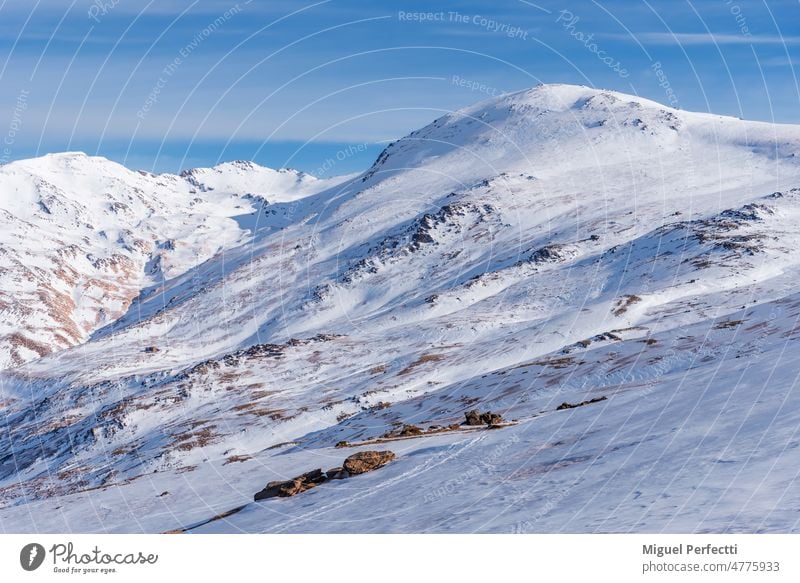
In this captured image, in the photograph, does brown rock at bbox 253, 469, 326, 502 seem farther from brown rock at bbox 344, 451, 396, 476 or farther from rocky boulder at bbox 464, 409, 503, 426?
rocky boulder at bbox 464, 409, 503, 426

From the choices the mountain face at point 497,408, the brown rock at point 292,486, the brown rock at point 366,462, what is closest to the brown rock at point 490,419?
the mountain face at point 497,408

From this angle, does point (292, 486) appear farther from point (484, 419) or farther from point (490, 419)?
point (484, 419)

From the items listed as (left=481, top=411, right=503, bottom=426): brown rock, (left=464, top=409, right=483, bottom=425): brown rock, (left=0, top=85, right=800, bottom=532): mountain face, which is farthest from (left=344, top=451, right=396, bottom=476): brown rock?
(left=464, top=409, right=483, bottom=425): brown rock

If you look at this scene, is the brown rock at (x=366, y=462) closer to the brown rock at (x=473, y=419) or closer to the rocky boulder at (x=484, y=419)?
the rocky boulder at (x=484, y=419)

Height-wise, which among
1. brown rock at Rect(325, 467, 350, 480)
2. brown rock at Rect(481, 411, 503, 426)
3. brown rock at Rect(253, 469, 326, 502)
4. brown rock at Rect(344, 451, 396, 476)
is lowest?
brown rock at Rect(253, 469, 326, 502)

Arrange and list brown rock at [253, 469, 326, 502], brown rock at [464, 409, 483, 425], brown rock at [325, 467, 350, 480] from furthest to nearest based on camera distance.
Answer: brown rock at [464, 409, 483, 425], brown rock at [325, 467, 350, 480], brown rock at [253, 469, 326, 502]

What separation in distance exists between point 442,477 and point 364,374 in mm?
89206

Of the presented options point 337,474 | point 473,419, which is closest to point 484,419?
point 473,419

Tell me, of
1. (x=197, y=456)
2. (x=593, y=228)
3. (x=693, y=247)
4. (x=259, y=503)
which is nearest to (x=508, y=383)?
(x=197, y=456)

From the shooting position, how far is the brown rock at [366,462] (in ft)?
113

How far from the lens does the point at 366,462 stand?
34.9 metres

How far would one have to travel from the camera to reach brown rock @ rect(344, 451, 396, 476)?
113 feet

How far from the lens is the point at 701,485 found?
2244 cm
